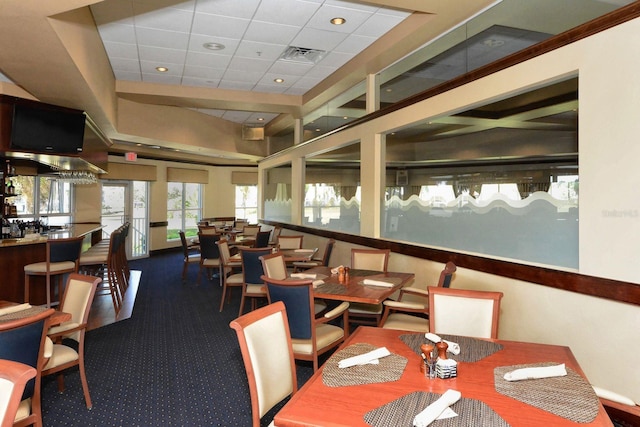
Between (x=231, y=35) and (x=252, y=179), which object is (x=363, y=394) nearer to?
(x=231, y=35)

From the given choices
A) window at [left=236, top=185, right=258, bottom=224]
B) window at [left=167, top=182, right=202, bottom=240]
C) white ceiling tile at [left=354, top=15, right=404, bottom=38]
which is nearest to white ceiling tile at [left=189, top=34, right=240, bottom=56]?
white ceiling tile at [left=354, top=15, right=404, bottom=38]

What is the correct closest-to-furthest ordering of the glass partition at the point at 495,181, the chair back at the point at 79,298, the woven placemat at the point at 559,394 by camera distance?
the woven placemat at the point at 559,394, the chair back at the point at 79,298, the glass partition at the point at 495,181

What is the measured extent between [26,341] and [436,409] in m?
2.09

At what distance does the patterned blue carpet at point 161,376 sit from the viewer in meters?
2.81

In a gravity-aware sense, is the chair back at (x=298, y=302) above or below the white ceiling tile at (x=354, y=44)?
below

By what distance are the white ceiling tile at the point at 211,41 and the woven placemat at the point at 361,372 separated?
418cm

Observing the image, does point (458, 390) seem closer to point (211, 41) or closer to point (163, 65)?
point (211, 41)

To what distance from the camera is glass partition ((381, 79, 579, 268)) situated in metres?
3.11

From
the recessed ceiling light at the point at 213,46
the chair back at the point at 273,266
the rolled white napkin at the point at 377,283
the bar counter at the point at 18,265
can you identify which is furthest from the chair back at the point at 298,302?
the bar counter at the point at 18,265

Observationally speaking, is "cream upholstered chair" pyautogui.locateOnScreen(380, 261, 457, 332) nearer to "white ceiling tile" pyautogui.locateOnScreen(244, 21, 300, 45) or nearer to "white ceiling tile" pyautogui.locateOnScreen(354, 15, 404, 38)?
"white ceiling tile" pyautogui.locateOnScreen(354, 15, 404, 38)

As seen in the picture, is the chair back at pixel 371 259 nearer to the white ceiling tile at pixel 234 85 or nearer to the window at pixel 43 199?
the white ceiling tile at pixel 234 85

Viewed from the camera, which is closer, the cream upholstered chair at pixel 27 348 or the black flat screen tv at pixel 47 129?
the cream upholstered chair at pixel 27 348

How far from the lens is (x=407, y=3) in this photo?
353cm

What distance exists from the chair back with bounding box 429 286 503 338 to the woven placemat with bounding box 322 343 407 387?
752mm
